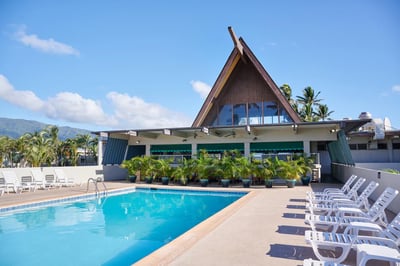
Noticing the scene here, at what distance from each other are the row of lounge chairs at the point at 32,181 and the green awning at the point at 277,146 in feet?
38.2

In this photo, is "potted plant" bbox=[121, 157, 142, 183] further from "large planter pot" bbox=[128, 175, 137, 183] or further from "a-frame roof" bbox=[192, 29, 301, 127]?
"a-frame roof" bbox=[192, 29, 301, 127]

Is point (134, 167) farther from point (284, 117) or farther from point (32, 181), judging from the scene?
point (284, 117)

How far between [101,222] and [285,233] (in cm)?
580

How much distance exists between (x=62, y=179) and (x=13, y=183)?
271cm

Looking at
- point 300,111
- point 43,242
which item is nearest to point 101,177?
point 43,242

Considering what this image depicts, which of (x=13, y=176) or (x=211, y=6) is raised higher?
(x=211, y=6)

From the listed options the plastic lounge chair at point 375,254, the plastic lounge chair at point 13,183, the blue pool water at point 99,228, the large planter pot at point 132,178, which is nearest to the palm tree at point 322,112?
the large planter pot at point 132,178

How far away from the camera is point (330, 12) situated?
1301cm

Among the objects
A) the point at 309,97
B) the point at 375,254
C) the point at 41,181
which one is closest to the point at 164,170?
the point at 41,181

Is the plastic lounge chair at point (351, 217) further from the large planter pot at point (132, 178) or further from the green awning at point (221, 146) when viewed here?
the large planter pot at point (132, 178)

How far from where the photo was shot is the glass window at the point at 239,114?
2046cm

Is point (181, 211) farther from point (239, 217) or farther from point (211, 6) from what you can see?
point (211, 6)

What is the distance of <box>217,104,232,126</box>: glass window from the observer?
827 inches

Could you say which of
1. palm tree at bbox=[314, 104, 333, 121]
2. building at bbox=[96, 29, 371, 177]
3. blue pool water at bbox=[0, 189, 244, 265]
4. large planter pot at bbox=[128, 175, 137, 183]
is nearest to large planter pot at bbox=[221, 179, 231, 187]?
blue pool water at bbox=[0, 189, 244, 265]
